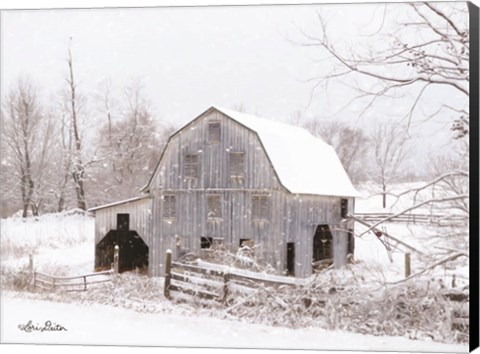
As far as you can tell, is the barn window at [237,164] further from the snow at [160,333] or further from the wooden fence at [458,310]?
the wooden fence at [458,310]

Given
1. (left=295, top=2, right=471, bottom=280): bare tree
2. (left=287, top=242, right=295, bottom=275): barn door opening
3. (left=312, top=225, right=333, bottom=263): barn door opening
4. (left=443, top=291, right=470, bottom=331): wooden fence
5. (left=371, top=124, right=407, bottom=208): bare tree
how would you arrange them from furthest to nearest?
(left=287, top=242, right=295, bottom=275): barn door opening → (left=312, top=225, right=333, bottom=263): barn door opening → (left=371, top=124, right=407, bottom=208): bare tree → (left=443, top=291, right=470, bottom=331): wooden fence → (left=295, top=2, right=471, bottom=280): bare tree

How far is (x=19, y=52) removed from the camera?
11.7 meters

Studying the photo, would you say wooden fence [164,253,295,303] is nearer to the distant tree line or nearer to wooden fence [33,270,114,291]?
wooden fence [33,270,114,291]

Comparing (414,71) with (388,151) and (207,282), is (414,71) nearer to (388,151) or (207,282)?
(388,151)

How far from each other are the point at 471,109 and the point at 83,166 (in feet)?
19.3

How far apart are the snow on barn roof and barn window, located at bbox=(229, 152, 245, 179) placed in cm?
42

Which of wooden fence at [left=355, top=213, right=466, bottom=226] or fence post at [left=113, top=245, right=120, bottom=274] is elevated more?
wooden fence at [left=355, top=213, right=466, bottom=226]

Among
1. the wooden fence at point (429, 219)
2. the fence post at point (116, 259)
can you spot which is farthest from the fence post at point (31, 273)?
the wooden fence at point (429, 219)

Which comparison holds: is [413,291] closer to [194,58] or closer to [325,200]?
[325,200]

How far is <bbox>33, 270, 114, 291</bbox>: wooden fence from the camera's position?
→ 1160 centimetres

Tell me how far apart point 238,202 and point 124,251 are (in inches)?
77.0

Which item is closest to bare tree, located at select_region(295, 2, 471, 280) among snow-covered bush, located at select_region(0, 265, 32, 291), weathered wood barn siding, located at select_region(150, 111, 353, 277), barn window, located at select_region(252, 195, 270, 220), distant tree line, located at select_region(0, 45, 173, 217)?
weathered wood barn siding, located at select_region(150, 111, 353, 277)

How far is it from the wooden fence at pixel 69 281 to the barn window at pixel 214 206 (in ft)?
5.89
